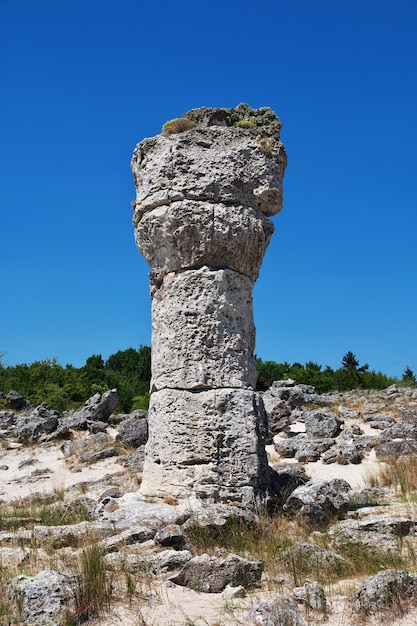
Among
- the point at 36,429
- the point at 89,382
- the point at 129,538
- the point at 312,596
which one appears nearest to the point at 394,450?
the point at 129,538

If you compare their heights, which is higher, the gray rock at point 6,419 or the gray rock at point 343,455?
the gray rock at point 6,419

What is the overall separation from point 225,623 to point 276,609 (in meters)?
0.29

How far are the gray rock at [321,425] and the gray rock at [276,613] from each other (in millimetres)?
8759

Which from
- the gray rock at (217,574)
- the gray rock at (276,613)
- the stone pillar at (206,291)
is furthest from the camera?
the stone pillar at (206,291)

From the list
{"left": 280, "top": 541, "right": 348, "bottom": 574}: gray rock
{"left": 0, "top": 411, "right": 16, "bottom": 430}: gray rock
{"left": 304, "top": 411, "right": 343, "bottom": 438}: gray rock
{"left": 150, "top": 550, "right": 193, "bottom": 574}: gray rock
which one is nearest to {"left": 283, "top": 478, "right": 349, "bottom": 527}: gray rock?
{"left": 280, "top": 541, "right": 348, "bottom": 574}: gray rock

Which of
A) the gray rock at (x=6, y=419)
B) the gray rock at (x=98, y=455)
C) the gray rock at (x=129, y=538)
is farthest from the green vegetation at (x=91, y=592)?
the gray rock at (x=6, y=419)

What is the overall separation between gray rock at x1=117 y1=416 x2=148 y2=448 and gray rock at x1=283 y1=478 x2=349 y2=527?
660 cm

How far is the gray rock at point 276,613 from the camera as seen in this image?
10.4 feet

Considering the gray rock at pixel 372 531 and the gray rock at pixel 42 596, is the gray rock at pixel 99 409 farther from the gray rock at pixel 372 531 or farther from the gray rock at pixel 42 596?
the gray rock at pixel 42 596

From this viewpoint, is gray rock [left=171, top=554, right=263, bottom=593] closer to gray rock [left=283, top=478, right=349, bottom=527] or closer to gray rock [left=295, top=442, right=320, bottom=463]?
gray rock [left=283, top=478, right=349, bottom=527]

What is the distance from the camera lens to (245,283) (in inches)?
274

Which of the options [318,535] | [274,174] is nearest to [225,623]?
[318,535]

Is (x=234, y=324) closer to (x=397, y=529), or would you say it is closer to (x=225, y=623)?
(x=397, y=529)

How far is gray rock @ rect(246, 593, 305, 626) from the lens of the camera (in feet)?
10.4
